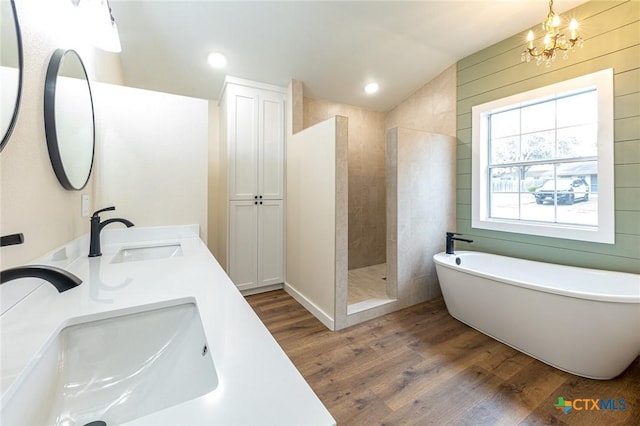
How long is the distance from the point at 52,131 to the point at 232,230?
1.95 m

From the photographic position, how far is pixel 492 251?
2.78m

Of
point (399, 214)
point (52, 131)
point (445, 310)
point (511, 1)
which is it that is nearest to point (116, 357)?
point (52, 131)

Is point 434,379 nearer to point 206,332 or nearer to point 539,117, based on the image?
point 206,332

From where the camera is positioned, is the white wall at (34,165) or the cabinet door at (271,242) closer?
the white wall at (34,165)

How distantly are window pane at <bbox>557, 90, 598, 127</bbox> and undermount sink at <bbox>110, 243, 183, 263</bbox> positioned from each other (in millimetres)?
3452

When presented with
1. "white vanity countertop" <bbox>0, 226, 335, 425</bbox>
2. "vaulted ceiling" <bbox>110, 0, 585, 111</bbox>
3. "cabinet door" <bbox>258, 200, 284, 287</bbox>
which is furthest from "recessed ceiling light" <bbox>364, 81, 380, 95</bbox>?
"white vanity countertop" <bbox>0, 226, 335, 425</bbox>

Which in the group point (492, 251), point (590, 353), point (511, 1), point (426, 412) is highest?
point (511, 1)

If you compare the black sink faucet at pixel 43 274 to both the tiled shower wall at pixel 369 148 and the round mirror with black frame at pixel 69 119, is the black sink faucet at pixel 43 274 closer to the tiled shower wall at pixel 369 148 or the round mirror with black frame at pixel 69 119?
the round mirror with black frame at pixel 69 119

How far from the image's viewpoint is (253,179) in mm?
2969

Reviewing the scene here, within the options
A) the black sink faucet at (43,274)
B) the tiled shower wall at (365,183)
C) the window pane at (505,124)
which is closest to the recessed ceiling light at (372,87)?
the tiled shower wall at (365,183)

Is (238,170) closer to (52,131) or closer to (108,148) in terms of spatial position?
(108,148)

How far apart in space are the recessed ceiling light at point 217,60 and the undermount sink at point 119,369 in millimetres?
2587

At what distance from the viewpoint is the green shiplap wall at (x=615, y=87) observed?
6.35 feet

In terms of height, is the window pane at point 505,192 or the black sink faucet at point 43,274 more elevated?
the window pane at point 505,192
